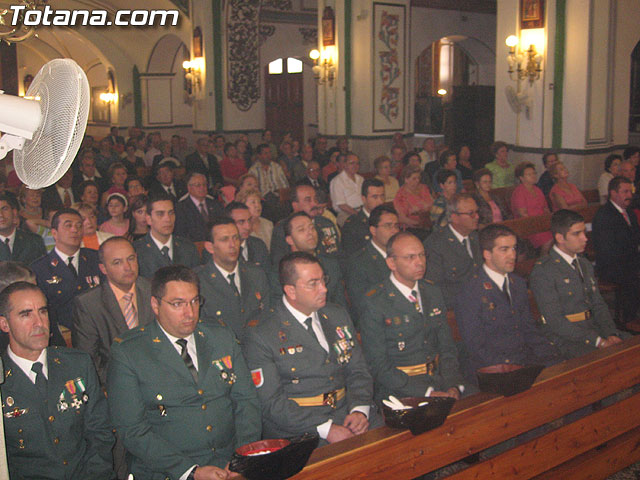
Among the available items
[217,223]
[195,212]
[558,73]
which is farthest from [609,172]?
[217,223]

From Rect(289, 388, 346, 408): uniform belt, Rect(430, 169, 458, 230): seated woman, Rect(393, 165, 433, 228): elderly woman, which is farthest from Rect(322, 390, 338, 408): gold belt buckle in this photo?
Rect(393, 165, 433, 228): elderly woman

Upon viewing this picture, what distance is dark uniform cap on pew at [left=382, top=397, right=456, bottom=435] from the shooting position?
8.89 feet

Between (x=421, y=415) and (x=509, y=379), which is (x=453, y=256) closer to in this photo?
(x=509, y=379)

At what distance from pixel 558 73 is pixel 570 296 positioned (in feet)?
18.5

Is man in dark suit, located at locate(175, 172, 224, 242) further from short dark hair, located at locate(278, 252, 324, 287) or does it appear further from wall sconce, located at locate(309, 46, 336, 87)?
wall sconce, located at locate(309, 46, 336, 87)

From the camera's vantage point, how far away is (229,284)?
4.37 metres

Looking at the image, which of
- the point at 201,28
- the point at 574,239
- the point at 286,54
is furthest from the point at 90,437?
the point at 286,54

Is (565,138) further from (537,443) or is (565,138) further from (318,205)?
(537,443)

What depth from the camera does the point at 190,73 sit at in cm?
1616

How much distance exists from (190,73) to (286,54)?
285 cm

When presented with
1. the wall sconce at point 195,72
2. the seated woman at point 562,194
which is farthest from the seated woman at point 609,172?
the wall sconce at point 195,72

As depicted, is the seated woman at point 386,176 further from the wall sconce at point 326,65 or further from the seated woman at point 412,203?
the wall sconce at point 326,65

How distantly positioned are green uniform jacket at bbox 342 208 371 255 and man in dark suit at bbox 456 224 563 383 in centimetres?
186

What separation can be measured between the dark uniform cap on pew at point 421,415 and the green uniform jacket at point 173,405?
682 millimetres
